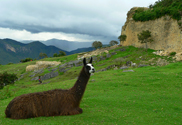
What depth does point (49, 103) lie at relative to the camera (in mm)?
7977

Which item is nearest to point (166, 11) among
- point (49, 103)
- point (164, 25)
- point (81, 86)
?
point (164, 25)

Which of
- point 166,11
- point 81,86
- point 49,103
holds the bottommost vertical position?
point 49,103

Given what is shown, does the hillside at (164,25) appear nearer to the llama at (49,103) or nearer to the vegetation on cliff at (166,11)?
the vegetation on cliff at (166,11)

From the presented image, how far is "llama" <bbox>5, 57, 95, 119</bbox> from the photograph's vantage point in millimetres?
7613

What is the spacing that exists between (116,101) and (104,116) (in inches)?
128

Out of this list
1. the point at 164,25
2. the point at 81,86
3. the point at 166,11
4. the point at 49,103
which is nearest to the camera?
the point at 49,103

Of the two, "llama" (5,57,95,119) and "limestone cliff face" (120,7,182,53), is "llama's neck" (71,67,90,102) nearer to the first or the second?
"llama" (5,57,95,119)

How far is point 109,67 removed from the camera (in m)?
39.3

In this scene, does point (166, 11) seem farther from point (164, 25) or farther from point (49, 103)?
point (49, 103)

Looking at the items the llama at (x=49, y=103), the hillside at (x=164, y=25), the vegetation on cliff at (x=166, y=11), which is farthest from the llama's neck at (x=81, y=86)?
the vegetation on cliff at (x=166, y=11)

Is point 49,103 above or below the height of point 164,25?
below

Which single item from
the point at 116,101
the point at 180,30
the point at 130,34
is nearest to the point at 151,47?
the point at 180,30

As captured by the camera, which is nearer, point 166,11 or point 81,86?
point 81,86

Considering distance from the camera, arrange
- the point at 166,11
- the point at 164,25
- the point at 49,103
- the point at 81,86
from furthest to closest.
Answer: the point at 164,25
the point at 166,11
the point at 81,86
the point at 49,103
